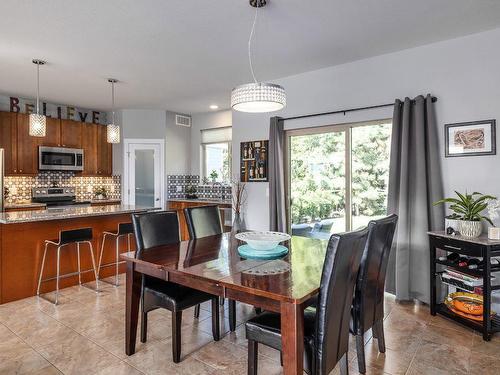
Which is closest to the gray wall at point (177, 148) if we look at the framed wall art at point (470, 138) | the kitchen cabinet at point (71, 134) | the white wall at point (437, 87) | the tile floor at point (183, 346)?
the kitchen cabinet at point (71, 134)

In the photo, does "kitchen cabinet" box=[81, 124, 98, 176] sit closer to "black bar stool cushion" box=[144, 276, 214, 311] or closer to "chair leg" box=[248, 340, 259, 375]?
"black bar stool cushion" box=[144, 276, 214, 311]

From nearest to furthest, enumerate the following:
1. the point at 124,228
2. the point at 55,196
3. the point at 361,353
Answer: the point at 361,353 < the point at 124,228 < the point at 55,196

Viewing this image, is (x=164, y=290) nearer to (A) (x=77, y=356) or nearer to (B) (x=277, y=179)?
(A) (x=77, y=356)

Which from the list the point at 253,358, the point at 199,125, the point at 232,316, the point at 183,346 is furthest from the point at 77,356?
the point at 199,125

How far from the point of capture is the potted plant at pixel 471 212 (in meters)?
2.92

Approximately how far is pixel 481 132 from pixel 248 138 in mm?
2927

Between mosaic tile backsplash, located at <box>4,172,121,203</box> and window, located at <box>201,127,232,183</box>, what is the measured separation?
181 cm

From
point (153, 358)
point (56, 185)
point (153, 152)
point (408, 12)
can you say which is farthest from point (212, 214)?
point (56, 185)

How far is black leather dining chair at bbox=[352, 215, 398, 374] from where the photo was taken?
84.0 inches

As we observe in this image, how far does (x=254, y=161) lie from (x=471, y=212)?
9.28 ft

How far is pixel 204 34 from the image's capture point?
321 cm

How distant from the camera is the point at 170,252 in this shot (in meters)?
2.54

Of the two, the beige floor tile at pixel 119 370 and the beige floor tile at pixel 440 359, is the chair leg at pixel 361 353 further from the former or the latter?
the beige floor tile at pixel 119 370

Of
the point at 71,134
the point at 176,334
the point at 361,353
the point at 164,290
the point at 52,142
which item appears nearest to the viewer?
the point at 361,353
